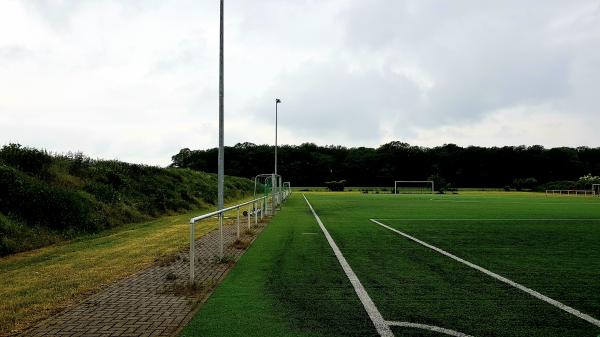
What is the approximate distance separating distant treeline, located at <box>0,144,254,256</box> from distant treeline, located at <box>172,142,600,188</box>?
81.1 metres

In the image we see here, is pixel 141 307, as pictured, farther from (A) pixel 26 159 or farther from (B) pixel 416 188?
(B) pixel 416 188

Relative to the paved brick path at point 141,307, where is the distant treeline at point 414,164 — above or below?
above

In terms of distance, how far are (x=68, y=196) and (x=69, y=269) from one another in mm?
8092

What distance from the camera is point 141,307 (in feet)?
21.0

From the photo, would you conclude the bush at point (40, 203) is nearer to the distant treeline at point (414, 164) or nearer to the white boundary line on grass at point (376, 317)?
the white boundary line on grass at point (376, 317)

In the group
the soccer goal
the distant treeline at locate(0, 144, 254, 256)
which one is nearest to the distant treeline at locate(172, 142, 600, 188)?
the soccer goal

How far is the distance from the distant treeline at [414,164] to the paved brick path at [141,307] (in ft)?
328

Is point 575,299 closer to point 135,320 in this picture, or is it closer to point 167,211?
point 135,320

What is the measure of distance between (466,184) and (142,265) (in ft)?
371

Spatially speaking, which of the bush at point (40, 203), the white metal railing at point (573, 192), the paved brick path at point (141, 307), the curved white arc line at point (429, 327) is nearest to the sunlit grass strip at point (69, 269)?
the paved brick path at point (141, 307)

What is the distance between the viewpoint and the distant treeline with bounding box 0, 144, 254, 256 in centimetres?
1466

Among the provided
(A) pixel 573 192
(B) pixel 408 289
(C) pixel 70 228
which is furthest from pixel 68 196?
(A) pixel 573 192

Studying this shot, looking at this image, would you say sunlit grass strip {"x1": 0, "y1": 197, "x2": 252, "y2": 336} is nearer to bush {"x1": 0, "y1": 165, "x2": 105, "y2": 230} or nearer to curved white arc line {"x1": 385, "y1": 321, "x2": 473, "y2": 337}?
bush {"x1": 0, "y1": 165, "x2": 105, "y2": 230}

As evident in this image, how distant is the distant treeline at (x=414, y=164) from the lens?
113 m
